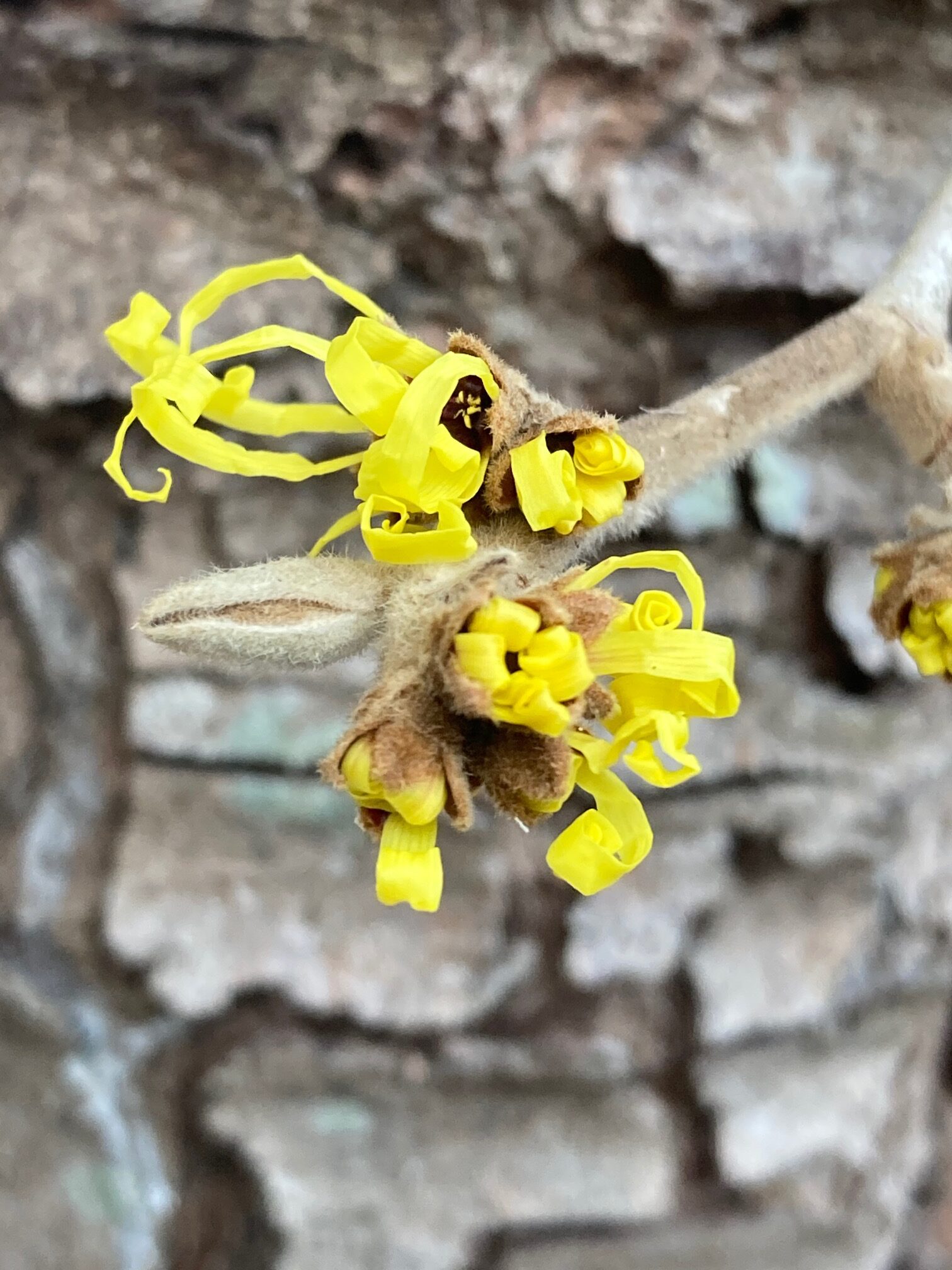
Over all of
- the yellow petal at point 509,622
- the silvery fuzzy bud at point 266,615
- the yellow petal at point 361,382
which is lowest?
the silvery fuzzy bud at point 266,615

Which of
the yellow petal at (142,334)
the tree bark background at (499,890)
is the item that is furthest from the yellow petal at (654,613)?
the tree bark background at (499,890)

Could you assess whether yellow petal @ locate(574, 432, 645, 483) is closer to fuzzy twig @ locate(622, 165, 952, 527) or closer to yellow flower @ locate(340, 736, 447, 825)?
fuzzy twig @ locate(622, 165, 952, 527)

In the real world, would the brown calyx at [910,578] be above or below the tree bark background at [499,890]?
above

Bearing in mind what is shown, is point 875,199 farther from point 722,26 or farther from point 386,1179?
point 386,1179

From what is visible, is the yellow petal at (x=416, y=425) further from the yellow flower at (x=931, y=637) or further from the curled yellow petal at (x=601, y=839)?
the yellow flower at (x=931, y=637)

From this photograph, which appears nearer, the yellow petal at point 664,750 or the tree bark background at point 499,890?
the yellow petal at point 664,750

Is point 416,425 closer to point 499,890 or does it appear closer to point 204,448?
point 204,448

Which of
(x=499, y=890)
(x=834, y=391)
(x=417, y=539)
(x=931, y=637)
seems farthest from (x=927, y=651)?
(x=499, y=890)

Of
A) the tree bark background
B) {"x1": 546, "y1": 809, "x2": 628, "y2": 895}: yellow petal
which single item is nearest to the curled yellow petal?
{"x1": 546, "y1": 809, "x2": 628, "y2": 895}: yellow petal
